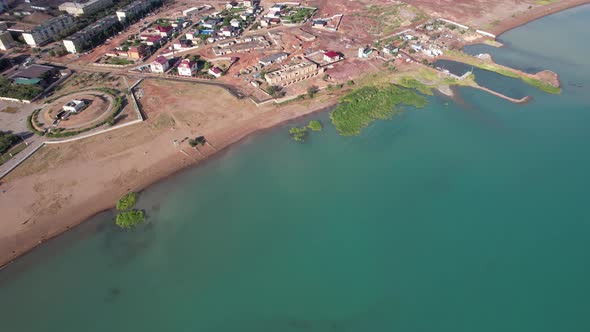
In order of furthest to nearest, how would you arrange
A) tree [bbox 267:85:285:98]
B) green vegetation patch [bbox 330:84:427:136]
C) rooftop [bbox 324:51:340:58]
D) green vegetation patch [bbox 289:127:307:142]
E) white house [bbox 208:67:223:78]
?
1. rooftop [bbox 324:51:340:58]
2. white house [bbox 208:67:223:78]
3. tree [bbox 267:85:285:98]
4. green vegetation patch [bbox 330:84:427:136]
5. green vegetation patch [bbox 289:127:307:142]

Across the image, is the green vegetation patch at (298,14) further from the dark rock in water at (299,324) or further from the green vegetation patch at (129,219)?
the dark rock in water at (299,324)

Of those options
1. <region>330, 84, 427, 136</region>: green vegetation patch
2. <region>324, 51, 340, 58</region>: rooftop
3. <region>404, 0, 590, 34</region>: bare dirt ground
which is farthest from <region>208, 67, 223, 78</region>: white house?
<region>404, 0, 590, 34</region>: bare dirt ground

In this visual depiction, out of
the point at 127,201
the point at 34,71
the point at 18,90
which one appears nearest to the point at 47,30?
the point at 34,71

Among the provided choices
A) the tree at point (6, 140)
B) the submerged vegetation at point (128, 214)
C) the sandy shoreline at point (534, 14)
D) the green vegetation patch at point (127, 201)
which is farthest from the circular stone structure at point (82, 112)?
the sandy shoreline at point (534, 14)

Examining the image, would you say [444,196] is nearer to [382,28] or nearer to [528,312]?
[528,312]

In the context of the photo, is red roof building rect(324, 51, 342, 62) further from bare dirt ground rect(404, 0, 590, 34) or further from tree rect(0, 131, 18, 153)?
tree rect(0, 131, 18, 153)
